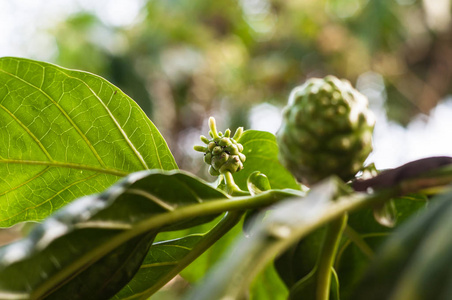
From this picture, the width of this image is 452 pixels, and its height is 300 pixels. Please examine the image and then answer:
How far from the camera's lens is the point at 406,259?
29 centimetres

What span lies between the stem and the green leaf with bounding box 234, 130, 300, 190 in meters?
0.30

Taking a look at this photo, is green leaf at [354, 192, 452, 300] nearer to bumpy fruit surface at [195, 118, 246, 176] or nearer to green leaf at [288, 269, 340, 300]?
green leaf at [288, 269, 340, 300]

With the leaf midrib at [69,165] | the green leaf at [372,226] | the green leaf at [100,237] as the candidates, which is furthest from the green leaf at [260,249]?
the leaf midrib at [69,165]

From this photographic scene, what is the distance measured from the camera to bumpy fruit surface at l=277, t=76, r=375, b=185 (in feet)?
1.57

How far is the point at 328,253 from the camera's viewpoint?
433 mm

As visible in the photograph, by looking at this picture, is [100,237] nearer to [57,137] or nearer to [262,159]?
[57,137]

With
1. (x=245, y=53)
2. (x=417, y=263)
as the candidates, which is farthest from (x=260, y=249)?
(x=245, y=53)

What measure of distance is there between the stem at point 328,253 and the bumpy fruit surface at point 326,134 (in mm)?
75

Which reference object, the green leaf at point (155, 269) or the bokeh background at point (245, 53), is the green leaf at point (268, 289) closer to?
the green leaf at point (155, 269)

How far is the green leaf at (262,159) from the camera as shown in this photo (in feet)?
2.48

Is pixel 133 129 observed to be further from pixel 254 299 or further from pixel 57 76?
pixel 254 299

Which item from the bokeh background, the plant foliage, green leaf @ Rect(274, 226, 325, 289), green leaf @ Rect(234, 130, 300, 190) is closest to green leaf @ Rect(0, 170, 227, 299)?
the plant foliage

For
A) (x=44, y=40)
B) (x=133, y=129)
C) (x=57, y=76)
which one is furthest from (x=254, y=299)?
(x=44, y=40)

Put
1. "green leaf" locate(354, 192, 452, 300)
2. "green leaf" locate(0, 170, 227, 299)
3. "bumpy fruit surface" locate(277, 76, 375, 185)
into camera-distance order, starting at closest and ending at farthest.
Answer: "green leaf" locate(354, 192, 452, 300), "green leaf" locate(0, 170, 227, 299), "bumpy fruit surface" locate(277, 76, 375, 185)
